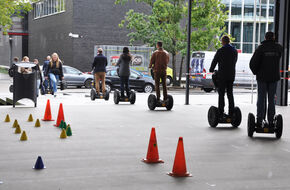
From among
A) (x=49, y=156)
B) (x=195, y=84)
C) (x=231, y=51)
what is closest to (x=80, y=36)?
(x=195, y=84)

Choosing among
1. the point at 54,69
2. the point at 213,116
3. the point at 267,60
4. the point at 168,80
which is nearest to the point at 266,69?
the point at 267,60

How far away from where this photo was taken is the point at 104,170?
6.02 meters

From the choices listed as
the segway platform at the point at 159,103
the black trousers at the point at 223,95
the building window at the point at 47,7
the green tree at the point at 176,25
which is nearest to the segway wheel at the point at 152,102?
the segway platform at the point at 159,103

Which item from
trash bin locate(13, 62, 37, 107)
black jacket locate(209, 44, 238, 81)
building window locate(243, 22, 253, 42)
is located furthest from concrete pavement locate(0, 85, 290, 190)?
building window locate(243, 22, 253, 42)

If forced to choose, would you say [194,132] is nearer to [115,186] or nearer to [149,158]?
[149,158]

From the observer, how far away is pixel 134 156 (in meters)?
6.99

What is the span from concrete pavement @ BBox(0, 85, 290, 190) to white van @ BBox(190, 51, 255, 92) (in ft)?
55.7

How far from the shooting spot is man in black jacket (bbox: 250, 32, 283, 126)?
8750mm

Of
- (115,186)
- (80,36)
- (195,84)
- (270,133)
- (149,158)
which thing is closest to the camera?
(115,186)

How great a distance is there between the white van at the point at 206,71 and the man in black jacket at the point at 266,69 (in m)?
19.4

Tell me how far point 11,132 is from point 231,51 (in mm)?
4718

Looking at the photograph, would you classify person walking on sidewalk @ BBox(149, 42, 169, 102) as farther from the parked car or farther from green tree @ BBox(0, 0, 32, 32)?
green tree @ BBox(0, 0, 32, 32)

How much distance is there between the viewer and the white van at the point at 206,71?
28.5m

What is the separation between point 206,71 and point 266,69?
19.8 metres
